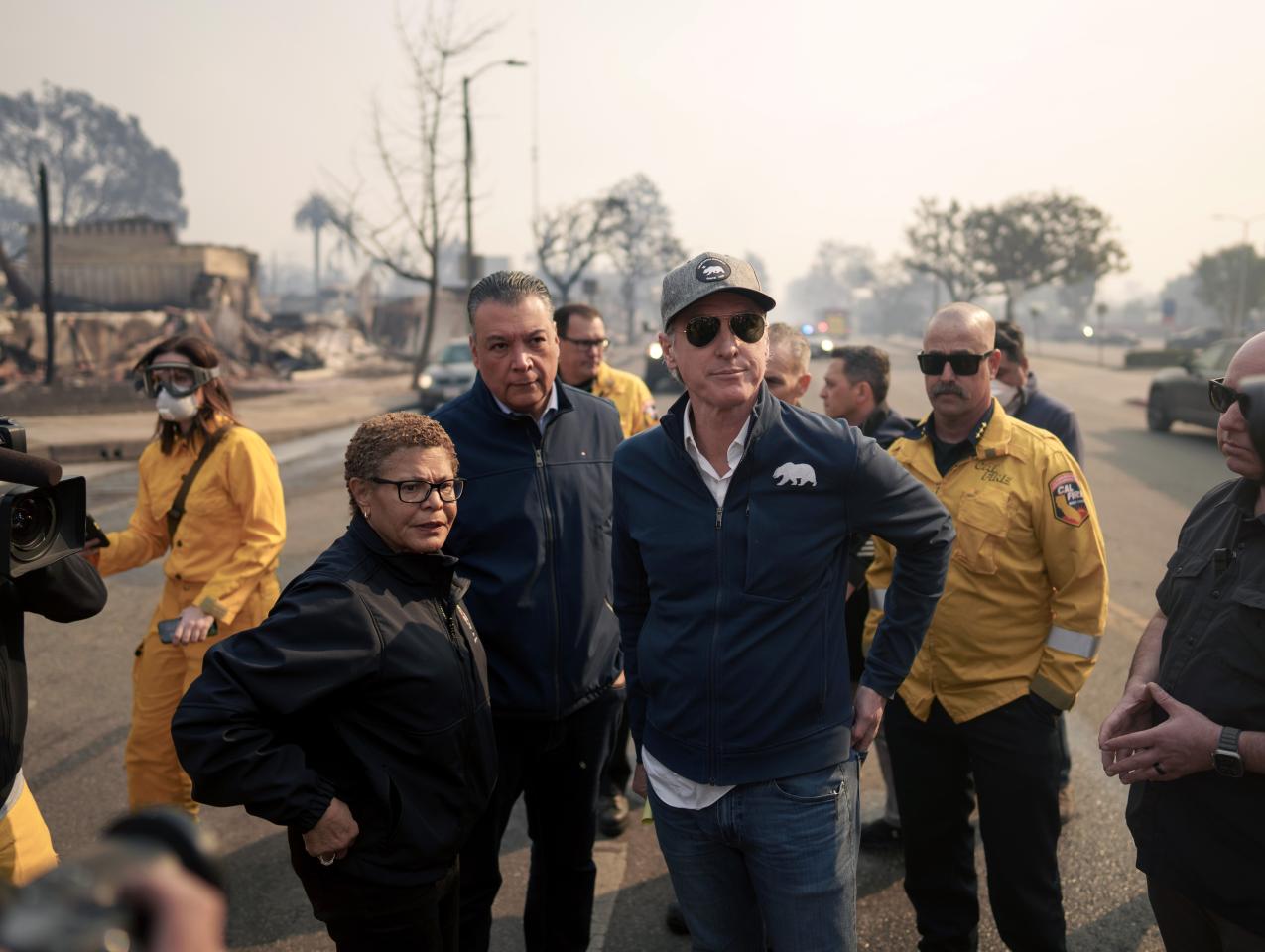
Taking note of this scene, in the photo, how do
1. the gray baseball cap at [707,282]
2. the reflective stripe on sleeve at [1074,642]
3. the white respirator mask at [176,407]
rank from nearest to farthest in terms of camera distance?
the gray baseball cap at [707,282]
the reflective stripe on sleeve at [1074,642]
the white respirator mask at [176,407]

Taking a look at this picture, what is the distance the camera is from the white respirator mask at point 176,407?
3621 millimetres

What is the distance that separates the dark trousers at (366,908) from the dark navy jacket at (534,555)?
0.66 m

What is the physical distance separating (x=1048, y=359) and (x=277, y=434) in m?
37.6

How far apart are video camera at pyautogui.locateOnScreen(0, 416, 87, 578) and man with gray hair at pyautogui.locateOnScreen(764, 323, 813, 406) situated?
2671 mm

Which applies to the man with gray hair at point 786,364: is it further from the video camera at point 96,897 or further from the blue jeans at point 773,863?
the video camera at point 96,897

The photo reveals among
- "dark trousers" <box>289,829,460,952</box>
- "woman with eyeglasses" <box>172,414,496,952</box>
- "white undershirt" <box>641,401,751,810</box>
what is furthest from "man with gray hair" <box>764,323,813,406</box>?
"dark trousers" <box>289,829,460,952</box>

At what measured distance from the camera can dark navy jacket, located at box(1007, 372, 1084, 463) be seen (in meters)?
4.71

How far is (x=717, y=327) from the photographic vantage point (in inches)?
91.7

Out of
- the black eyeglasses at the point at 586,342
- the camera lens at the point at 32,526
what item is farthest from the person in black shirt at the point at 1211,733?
the black eyeglasses at the point at 586,342

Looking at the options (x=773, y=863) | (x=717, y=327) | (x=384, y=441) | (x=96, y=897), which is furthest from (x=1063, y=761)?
(x=96, y=897)

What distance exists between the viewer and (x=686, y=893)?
7.69ft

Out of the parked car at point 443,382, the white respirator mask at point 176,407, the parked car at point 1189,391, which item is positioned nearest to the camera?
the white respirator mask at point 176,407

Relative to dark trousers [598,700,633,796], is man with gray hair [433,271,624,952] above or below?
above

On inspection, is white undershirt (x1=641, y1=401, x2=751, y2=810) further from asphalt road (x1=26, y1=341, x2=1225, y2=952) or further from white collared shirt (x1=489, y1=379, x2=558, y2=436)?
asphalt road (x1=26, y1=341, x2=1225, y2=952)
